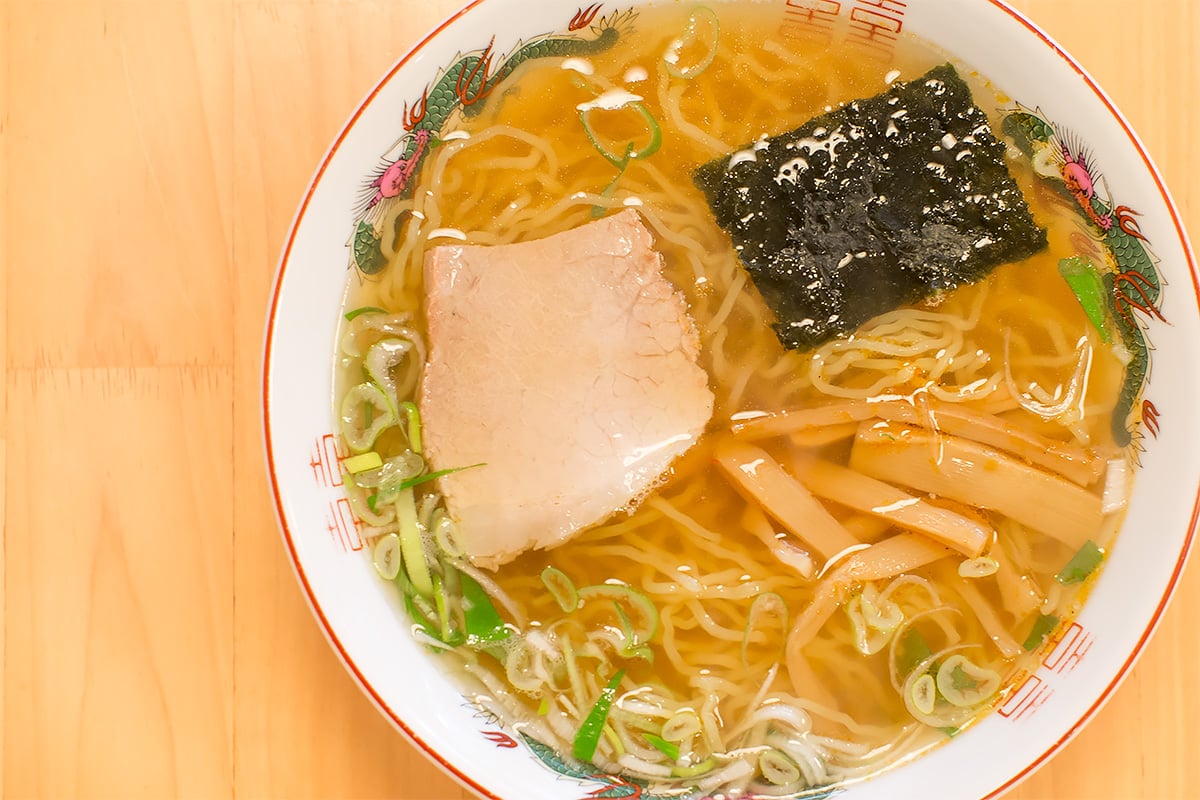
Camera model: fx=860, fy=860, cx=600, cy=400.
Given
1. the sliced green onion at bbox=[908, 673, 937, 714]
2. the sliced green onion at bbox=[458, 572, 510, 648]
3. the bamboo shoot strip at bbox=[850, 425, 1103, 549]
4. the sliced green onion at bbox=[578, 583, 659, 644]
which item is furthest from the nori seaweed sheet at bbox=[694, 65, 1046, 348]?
the sliced green onion at bbox=[458, 572, 510, 648]

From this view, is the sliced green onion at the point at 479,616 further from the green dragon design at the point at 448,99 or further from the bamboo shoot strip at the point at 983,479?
the bamboo shoot strip at the point at 983,479

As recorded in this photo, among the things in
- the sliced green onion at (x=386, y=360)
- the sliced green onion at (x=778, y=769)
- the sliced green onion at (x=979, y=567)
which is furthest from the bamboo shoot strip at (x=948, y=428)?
the sliced green onion at (x=386, y=360)

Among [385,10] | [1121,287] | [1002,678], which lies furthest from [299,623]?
[1121,287]

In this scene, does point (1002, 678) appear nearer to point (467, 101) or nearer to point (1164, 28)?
point (1164, 28)

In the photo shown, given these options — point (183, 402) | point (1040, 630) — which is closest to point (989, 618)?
point (1040, 630)

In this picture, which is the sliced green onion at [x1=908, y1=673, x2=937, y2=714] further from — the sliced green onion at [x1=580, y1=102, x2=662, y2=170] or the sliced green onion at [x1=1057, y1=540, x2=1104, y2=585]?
the sliced green onion at [x1=580, y1=102, x2=662, y2=170]
